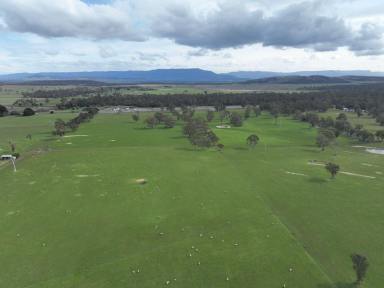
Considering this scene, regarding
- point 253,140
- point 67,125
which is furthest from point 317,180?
point 67,125

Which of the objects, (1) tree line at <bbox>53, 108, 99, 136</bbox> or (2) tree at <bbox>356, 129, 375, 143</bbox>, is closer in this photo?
(2) tree at <bbox>356, 129, 375, 143</bbox>

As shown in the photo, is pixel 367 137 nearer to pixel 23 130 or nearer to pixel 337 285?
pixel 337 285

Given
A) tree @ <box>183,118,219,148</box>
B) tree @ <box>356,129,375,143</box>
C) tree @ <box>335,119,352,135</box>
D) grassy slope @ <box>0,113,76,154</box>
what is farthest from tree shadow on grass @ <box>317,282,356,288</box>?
tree @ <box>335,119,352,135</box>

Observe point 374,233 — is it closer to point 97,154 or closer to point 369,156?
point 369,156

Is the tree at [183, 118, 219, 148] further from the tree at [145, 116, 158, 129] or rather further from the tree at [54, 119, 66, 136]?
the tree at [54, 119, 66, 136]

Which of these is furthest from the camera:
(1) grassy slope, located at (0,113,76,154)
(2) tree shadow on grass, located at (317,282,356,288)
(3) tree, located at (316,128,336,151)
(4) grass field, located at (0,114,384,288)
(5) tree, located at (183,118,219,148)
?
(1) grassy slope, located at (0,113,76,154)

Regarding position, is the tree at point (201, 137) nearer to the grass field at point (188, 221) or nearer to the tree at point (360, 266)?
the grass field at point (188, 221)

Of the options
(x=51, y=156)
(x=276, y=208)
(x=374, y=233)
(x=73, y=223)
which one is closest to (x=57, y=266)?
(x=73, y=223)

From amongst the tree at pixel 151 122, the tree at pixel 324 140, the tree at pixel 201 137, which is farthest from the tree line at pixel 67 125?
the tree at pixel 324 140

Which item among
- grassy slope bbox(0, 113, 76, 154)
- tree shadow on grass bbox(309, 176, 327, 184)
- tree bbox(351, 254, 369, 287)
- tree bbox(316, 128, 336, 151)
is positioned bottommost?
grassy slope bbox(0, 113, 76, 154)
